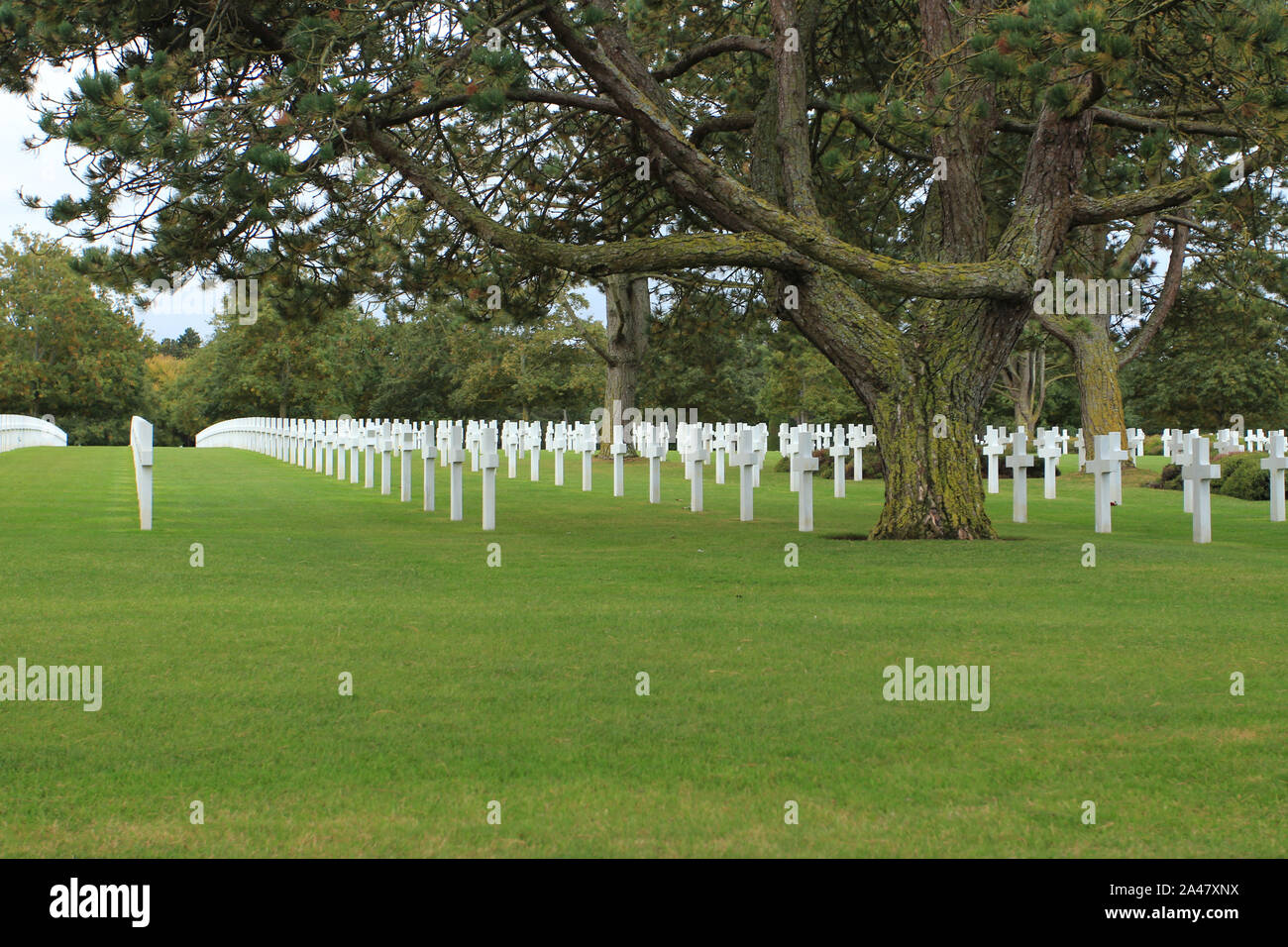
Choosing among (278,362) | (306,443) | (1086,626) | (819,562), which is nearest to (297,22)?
(819,562)

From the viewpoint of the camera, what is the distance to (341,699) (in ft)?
20.5

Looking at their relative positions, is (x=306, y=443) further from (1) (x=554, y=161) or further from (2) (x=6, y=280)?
(2) (x=6, y=280)

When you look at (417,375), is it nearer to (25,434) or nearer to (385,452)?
(25,434)

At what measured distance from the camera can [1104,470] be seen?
1531 centimetres

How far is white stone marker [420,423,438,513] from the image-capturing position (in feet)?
60.7

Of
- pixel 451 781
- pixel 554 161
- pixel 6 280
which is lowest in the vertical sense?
pixel 451 781

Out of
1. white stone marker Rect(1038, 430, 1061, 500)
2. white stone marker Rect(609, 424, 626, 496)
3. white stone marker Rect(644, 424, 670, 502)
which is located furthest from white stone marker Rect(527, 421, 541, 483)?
white stone marker Rect(1038, 430, 1061, 500)

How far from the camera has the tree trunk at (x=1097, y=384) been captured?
29828 mm

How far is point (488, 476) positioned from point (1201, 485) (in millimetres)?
8772


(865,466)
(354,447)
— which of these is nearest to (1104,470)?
(865,466)

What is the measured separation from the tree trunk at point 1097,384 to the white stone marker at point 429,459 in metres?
17.6

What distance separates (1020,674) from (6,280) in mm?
77046

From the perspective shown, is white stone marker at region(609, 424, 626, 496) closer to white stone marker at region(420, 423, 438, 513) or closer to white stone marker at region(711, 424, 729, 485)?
white stone marker at region(711, 424, 729, 485)

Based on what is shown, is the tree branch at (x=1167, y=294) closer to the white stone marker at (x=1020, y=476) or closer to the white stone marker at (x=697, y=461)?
the white stone marker at (x=1020, y=476)
